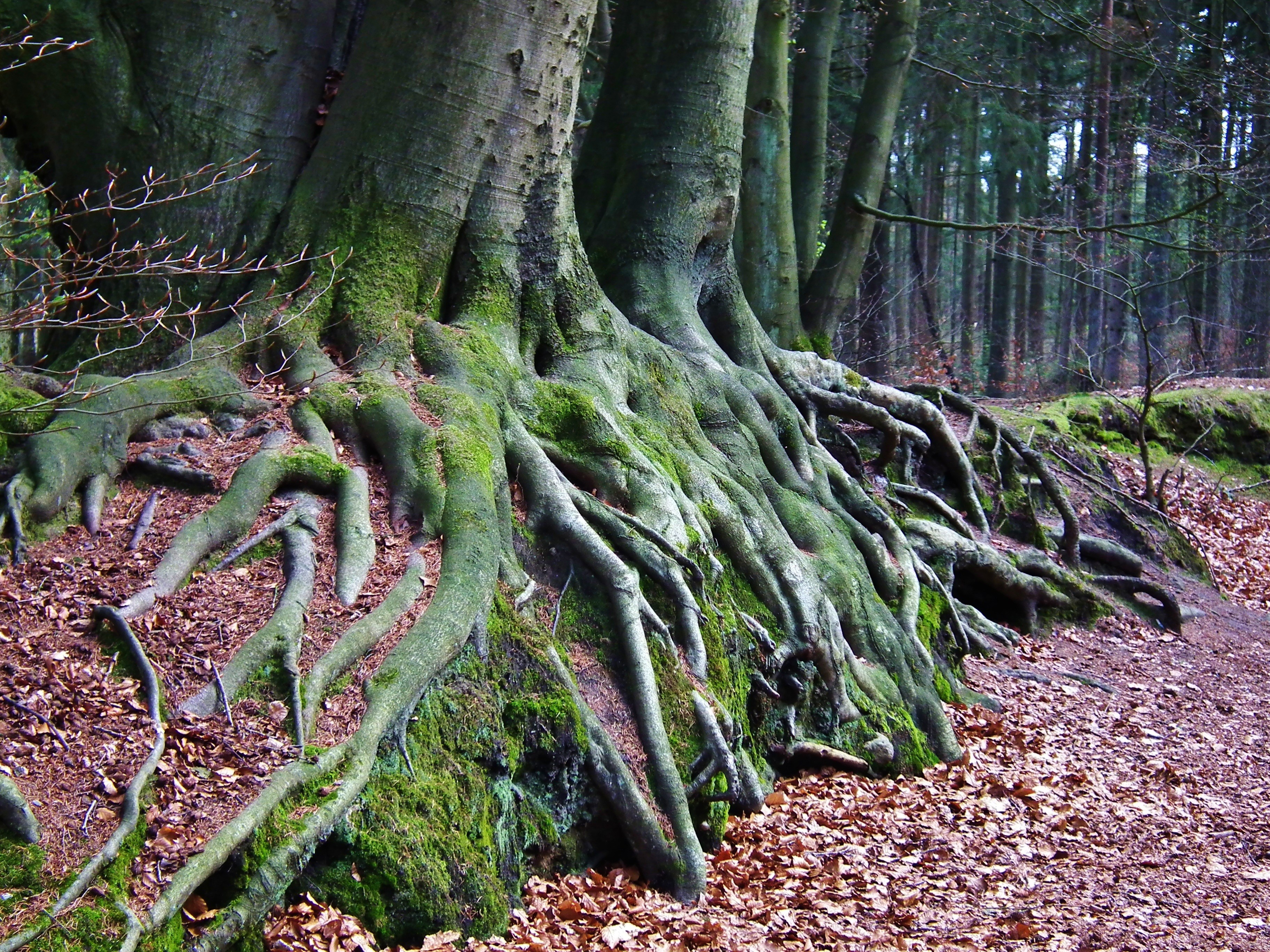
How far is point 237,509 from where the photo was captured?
4461 mm

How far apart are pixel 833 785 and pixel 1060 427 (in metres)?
9.10

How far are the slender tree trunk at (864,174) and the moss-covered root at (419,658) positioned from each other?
310 inches

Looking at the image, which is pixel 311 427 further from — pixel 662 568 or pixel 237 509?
pixel 662 568

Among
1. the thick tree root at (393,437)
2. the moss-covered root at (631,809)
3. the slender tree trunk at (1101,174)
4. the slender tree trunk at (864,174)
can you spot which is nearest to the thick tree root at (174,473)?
the thick tree root at (393,437)

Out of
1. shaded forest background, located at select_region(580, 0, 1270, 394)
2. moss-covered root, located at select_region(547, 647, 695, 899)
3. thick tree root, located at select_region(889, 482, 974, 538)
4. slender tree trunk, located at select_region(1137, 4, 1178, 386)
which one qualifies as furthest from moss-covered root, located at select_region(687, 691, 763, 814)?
shaded forest background, located at select_region(580, 0, 1270, 394)

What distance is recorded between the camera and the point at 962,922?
4242mm

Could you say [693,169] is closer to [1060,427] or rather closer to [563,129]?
[563,129]

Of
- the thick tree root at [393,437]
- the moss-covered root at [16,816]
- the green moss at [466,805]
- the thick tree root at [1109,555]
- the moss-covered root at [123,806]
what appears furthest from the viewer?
the thick tree root at [1109,555]

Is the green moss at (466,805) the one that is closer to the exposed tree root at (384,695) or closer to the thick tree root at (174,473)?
the exposed tree root at (384,695)

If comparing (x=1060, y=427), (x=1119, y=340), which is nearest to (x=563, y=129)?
(x=1060, y=427)

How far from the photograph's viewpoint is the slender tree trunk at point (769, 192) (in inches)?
421

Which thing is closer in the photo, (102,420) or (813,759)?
(102,420)

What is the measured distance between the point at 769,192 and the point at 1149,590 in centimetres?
537

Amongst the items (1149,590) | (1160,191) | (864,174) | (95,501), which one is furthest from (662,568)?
(1160,191)
